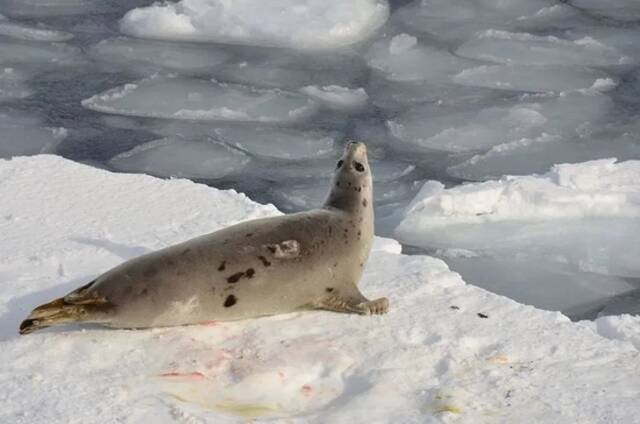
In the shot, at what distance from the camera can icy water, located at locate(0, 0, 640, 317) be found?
5.43 meters

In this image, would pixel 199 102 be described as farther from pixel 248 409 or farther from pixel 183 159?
pixel 248 409

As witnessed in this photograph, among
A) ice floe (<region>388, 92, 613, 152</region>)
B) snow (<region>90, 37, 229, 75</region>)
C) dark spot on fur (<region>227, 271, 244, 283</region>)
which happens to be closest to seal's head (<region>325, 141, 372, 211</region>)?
dark spot on fur (<region>227, 271, 244, 283</region>)

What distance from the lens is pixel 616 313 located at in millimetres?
4164

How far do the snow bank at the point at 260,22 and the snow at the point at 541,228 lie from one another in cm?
240

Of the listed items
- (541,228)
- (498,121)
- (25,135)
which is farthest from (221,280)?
(498,121)

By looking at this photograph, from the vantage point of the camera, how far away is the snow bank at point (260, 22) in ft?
23.5

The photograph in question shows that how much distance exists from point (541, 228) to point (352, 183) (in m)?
1.45

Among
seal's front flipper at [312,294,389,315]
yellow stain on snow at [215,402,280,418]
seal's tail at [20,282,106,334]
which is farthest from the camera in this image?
seal's front flipper at [312,294,389,315]

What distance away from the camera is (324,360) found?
9.57 ft

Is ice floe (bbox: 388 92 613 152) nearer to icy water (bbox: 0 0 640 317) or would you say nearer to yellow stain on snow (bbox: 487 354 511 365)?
icy water (bbox: 0 0 640 317)

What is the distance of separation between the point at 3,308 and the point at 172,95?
11.2 feet

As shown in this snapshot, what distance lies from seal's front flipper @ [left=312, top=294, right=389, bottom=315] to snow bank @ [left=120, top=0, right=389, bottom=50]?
13.3ft

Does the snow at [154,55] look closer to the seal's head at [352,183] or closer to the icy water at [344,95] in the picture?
the icy water at [344,95]

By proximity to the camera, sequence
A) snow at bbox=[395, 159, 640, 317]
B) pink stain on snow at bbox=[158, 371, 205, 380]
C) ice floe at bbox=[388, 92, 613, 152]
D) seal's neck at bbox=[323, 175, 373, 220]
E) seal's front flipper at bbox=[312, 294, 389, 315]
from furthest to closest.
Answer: ice floe at bbox=[388, 92, 613, 152] < snow at bbox=[395, 159, 640, 317] < seal's neck at bbox=[323, 175, 373, 220] < seal's front flipper at bbox=[312, 294, 389, 315] < pink stain on snow at bbox=[158, 371, 205, 380]
